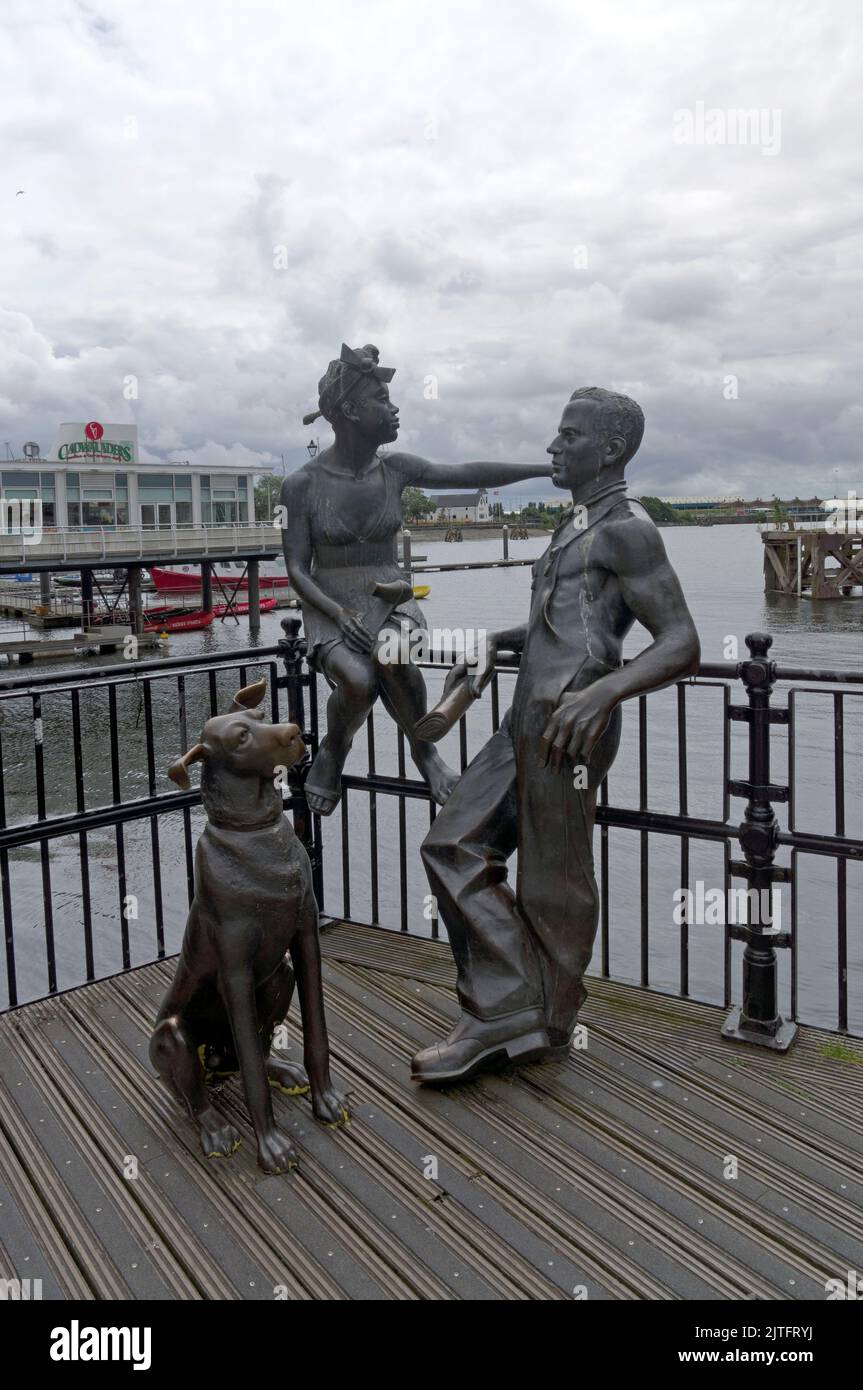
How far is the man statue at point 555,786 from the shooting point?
386cm

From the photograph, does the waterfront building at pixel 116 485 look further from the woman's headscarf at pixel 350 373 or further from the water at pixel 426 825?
the woman's headscarf at pixel 350 373

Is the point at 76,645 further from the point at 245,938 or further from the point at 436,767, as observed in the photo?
the point at 245,938

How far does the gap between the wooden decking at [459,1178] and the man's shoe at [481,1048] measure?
8cm

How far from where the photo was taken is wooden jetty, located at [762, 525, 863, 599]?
133 ft

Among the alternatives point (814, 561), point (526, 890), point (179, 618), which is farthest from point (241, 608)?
point (526, 890)

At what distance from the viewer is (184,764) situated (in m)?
3.42

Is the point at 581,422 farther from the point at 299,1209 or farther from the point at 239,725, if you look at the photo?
the point at 299,1209

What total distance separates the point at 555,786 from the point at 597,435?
1.36 metres

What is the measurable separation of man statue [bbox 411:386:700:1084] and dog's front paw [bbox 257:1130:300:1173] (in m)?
0.66

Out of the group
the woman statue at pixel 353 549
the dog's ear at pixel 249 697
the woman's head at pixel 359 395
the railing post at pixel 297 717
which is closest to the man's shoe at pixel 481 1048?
the woman statue at pixel 353 549

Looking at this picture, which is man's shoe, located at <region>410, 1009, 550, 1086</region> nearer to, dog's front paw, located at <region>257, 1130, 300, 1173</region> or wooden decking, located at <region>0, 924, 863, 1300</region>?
wooden decking, located at <region>0, 924, 863, 1300</region>

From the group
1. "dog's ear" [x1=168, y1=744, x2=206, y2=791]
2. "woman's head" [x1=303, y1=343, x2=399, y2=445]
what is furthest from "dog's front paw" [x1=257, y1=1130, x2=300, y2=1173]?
"woman's head" [x1=303, y1=343, x2=399, y2=445]

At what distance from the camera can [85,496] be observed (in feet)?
156

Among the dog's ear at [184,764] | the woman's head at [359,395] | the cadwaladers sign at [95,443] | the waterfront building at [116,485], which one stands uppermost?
the cadwaladers sign at [95,443]
